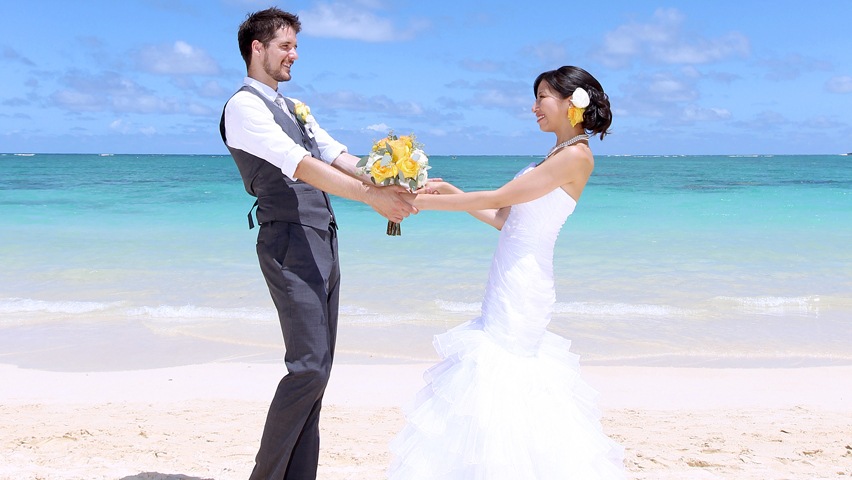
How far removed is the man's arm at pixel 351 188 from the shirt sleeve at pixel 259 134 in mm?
57

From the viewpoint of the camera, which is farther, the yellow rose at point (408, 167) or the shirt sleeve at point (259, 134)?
the yellow rose at point (408, 167)

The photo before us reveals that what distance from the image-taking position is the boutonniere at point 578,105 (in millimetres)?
3512

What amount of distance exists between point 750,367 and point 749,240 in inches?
388

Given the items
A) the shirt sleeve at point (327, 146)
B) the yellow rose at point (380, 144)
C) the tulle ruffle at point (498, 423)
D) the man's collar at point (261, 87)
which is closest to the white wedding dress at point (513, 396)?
the tulle ruffle at point (498, 423)

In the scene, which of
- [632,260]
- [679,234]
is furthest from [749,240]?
[632,260]

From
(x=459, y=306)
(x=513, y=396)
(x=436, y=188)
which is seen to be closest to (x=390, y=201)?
(x=436, y=188)

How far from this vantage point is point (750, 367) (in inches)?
268

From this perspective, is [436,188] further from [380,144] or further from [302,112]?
[302,112]

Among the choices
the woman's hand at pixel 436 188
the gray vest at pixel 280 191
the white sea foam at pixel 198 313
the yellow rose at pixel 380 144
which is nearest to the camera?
the gray vest at pixel 280 191

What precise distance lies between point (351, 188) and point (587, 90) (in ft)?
3.94

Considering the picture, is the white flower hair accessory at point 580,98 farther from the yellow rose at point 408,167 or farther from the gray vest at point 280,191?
the gray vest at point 280,191

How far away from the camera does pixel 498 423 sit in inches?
123

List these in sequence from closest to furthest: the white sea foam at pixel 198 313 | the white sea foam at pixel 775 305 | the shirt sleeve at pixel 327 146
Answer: the shirt sleeve at pixel 327 146 → the white sea foam at pixel 198 313 → the white sea foam at pixel 775 305

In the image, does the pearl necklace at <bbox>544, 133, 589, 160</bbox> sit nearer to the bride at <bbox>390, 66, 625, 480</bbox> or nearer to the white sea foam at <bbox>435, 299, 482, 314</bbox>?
the bride at <bbox>390, 66, 625, 480</bbox>
